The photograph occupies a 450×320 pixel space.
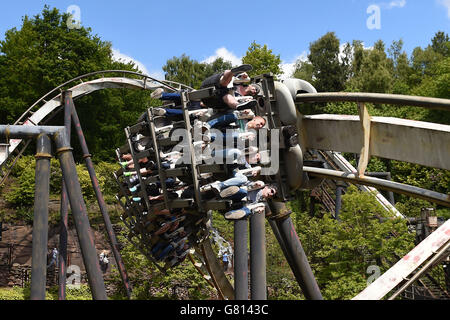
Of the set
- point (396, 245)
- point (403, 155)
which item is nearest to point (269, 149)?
point (403, 155)

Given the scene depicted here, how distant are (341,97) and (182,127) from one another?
1791 mm

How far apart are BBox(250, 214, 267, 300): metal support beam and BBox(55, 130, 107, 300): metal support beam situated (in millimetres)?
2172

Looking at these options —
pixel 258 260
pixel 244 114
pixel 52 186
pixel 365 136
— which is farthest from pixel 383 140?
pixel 52 186

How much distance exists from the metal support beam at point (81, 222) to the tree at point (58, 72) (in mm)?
26670

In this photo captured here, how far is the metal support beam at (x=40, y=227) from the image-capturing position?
438 cm

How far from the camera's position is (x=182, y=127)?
20.4 feet

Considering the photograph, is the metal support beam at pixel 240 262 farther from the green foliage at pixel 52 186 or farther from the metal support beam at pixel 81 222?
the green foliage at pixel 52 186

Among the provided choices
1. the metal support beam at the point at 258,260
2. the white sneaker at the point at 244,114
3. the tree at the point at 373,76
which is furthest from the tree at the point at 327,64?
the metal support beam at the point at 258,260

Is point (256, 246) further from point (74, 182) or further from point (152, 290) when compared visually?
point (152, 290)

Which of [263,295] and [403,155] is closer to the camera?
[403,155]

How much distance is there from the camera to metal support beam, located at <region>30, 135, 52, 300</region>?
4.38 meters

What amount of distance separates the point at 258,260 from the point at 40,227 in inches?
104

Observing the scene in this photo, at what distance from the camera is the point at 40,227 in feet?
14.6

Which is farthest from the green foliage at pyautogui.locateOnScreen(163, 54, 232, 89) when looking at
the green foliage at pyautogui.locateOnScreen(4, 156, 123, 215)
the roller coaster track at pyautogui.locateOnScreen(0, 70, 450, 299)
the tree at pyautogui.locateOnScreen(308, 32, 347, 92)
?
the roller coaster track at pyautogui.locateOnScreen(0, 70, 450, 299)
